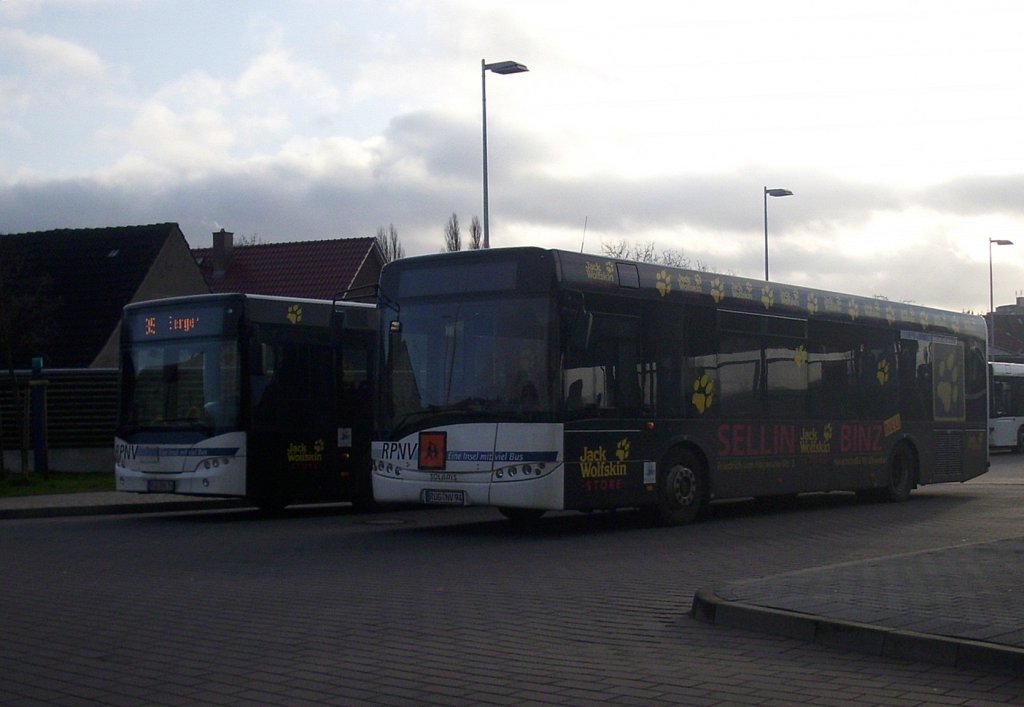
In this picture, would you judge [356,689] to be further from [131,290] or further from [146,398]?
[131,290]

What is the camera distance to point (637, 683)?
707 centimetres

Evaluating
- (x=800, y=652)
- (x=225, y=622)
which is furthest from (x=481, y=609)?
(x=800, y=652)

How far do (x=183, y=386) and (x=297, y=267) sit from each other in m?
38.7

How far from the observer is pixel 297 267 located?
186 feet

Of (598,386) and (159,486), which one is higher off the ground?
(598,386)

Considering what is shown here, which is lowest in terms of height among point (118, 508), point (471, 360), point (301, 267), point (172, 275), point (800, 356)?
point (118, 508)

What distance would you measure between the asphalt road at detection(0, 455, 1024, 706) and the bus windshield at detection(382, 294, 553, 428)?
1.54m

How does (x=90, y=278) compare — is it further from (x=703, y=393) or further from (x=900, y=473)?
(x=703, y=393)

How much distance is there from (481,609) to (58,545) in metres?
7.19

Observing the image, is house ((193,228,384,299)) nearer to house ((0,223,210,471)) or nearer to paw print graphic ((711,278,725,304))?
house ((0,223,210,471))

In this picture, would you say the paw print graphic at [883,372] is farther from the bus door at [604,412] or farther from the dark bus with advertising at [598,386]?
the bus door at [604,412]

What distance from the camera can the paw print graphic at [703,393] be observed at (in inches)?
667

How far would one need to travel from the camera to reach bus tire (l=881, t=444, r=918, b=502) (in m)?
21.5

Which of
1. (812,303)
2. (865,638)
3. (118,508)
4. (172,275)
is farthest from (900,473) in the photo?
(172,275)
